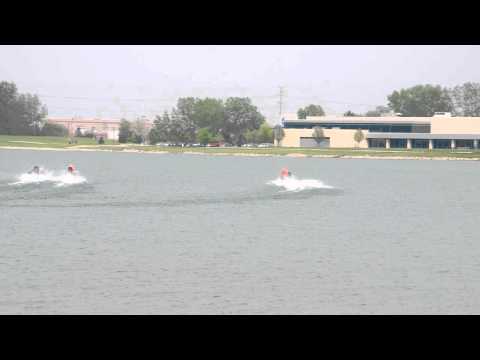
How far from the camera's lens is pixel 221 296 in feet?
78.3

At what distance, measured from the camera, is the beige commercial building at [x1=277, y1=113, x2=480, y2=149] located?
170m

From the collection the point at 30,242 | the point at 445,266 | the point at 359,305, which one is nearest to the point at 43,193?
the point at 30,242

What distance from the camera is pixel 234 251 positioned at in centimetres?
3516

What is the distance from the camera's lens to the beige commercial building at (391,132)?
170 metres

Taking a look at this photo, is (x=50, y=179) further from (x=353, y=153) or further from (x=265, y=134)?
(x=265, y=134)

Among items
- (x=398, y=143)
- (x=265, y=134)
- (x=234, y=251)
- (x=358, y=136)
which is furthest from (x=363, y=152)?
(x=234, y=251)

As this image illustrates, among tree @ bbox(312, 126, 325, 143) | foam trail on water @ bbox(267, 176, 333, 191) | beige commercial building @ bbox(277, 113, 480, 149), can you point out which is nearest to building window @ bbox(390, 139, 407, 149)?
beige commercial building @ bbox(277, 113, 480, 149)

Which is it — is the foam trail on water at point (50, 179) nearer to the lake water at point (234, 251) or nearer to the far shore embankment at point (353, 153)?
the lake water at point (234, 251)

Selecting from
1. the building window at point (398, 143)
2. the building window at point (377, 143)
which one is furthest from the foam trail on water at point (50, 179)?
the building window at point (398, 143)

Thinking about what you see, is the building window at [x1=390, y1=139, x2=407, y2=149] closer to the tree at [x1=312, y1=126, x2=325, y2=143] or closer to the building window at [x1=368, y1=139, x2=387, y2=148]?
the building window at [x1=368, y1=139, x2=387, y2=148]

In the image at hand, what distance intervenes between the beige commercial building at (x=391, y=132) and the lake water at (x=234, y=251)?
332 feet

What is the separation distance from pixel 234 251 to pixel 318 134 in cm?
14354
